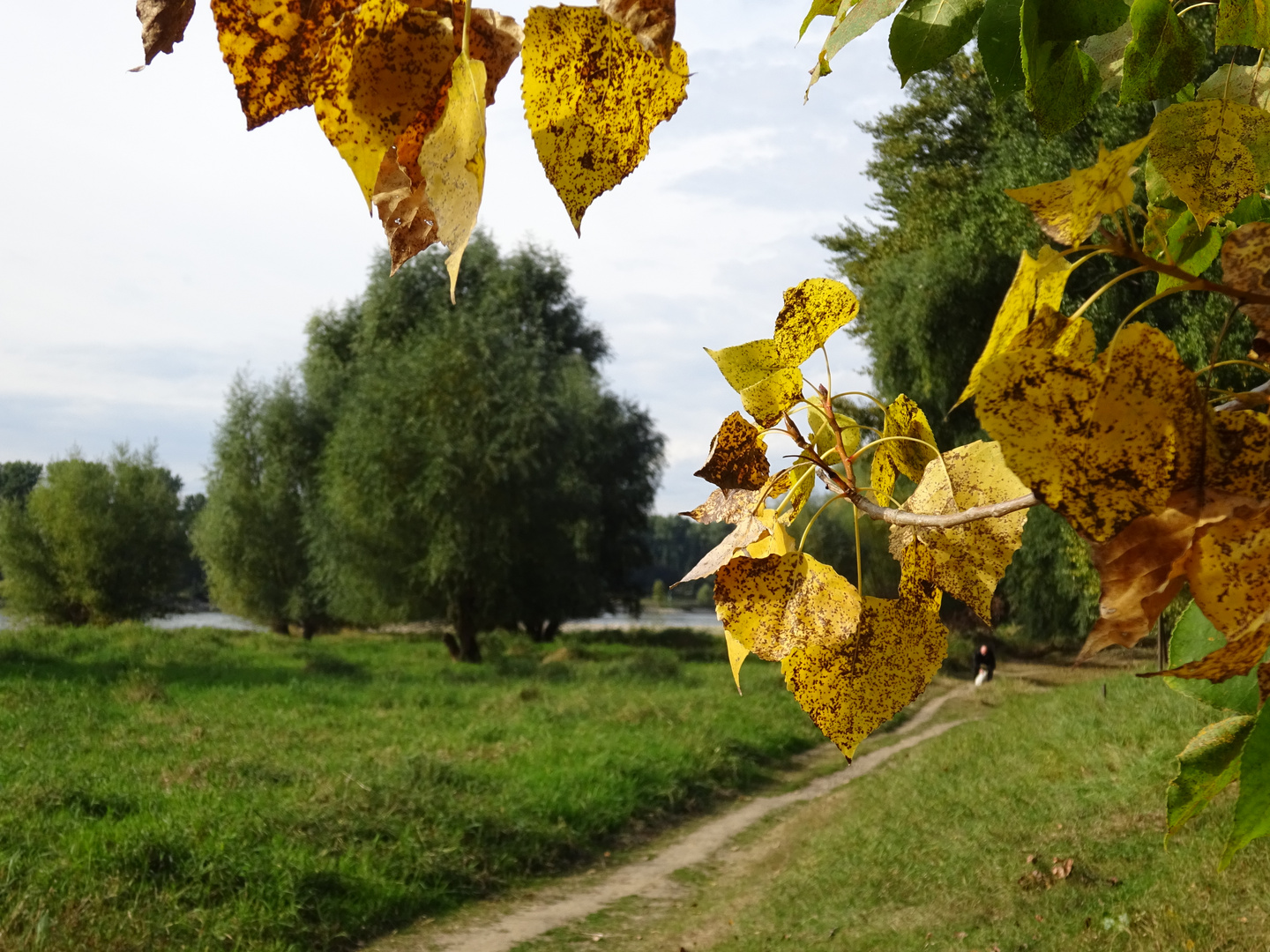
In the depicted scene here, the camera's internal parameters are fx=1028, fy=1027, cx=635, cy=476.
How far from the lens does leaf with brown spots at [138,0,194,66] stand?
329 mm

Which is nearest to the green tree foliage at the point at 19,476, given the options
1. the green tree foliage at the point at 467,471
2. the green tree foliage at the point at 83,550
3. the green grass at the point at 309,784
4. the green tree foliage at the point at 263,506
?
the green tree foliage at the point at 83,550

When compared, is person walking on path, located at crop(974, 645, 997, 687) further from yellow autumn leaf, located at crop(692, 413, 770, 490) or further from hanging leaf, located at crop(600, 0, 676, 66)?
hanging leaf, located at crop(600, 0, 676, 66)

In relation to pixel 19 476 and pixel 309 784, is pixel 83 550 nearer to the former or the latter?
pixel 19 476

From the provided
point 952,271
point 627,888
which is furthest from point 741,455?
point 952,271

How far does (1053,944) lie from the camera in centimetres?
419

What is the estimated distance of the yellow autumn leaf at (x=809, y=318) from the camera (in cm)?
55

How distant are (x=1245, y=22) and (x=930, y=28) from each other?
0.17 m

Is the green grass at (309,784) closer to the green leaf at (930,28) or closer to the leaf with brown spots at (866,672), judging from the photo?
the leaf with brown spots at (866,672)

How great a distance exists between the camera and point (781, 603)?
1.66 feet

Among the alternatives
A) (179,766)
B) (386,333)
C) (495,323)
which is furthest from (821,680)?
(386,333)

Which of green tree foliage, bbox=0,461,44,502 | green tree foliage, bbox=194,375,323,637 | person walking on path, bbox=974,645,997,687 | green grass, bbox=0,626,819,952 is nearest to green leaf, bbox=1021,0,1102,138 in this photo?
green grass, bbox=0,626,819,952

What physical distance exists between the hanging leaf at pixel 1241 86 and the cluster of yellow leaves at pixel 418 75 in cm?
43

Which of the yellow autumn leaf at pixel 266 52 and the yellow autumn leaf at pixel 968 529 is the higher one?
the yellow autumn leaf at pixel 266 52

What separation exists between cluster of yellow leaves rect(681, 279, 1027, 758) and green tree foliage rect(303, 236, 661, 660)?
1656cm
